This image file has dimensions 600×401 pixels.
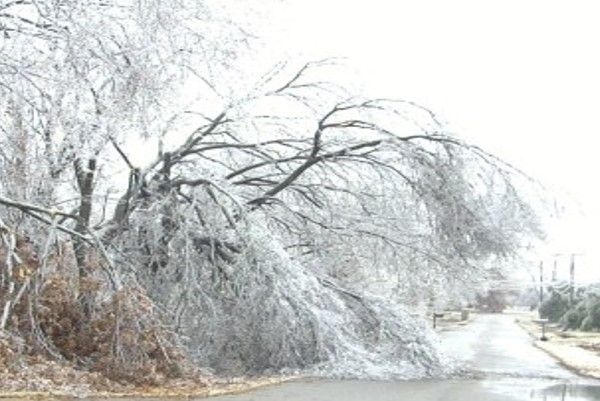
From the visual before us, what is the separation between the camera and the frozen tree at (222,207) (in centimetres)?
1401

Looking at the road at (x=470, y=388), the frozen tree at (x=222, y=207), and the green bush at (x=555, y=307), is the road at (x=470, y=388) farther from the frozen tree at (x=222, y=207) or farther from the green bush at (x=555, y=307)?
the green bush at (x=555, y=307)

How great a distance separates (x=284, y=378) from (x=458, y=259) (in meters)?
5.15

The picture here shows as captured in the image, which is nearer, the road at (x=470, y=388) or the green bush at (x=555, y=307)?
the road at (x=470, y=388)

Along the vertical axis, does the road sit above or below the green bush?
below

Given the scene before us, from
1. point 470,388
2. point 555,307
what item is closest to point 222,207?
point 470,388

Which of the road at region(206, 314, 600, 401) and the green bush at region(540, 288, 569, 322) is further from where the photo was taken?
the green bush at region(540, 288, 569, 322)

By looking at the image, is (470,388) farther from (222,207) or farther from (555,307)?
(555,307)

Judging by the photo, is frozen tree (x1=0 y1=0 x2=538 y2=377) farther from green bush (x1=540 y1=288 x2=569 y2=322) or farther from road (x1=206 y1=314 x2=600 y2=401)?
green bush (x1=540 y1=288 x2=569 y2=322)

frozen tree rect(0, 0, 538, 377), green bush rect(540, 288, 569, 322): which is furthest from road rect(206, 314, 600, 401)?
green bush rect(540, 288, 569, 322)

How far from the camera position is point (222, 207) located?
17.3 metres

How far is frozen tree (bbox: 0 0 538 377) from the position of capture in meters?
14.0

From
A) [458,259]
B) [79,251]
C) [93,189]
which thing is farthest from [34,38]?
[458,259]

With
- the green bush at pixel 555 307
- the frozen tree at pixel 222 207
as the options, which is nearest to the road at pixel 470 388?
the frozen tree at pixel 222 207

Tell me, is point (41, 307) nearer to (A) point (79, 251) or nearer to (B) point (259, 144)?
(A) point (79, 251)
